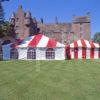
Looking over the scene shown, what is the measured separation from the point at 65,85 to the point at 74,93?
168 centimetres

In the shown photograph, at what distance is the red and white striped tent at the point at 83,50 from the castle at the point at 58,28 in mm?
23068

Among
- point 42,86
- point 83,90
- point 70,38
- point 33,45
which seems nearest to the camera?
point 83,90

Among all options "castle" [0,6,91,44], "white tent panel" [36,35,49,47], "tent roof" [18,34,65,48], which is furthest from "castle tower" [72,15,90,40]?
"tent roof" [18,34,65,48]

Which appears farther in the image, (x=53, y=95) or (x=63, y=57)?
(x=63, y=57)

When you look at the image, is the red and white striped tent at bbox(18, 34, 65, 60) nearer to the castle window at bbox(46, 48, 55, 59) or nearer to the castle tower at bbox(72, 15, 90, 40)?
the castle window at bbox(46, 48, 55, 59)

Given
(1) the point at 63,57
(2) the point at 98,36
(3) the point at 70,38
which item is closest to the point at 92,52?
(1) the point at 63,57

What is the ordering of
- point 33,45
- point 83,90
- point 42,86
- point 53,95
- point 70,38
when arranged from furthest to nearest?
point 70,38 < point 33,45 < point 42,86 < point 83,90 < point 53,95

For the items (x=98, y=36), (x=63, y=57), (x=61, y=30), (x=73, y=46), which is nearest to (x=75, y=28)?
(x=61, y=30)

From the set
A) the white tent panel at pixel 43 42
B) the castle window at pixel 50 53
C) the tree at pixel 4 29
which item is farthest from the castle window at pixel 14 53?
the tree at pixel 4 29

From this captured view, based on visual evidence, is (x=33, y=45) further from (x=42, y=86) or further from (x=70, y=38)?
(x=70, y=38)

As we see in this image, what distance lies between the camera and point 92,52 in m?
42.9

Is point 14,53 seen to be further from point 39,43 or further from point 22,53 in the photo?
point 39,43

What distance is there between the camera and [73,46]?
4291cm

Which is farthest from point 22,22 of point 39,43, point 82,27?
point 39,43
